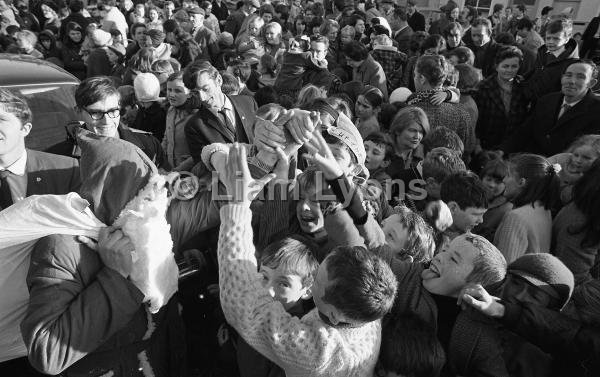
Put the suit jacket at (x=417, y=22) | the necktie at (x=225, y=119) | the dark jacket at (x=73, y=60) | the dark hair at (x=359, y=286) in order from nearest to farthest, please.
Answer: the dark hair at (x=359, y=286) → the necktie at (x=225, y=119) → the dark jacket at (x=73, y=60) → the suit jacket at (x=417, y=22)

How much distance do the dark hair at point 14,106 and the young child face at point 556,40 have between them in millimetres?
5102

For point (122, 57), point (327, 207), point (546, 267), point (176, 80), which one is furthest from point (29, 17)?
point (546, 267)

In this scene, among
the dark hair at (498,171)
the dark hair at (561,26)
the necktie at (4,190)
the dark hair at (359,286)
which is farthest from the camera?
the dark hair at (561,26)

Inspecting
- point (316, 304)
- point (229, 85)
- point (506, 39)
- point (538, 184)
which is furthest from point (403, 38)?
point (316, 304)

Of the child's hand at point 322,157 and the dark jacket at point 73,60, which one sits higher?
the child's hand at point 322,157

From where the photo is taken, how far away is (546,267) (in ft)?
5.57

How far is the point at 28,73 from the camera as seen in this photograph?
349 centimetres

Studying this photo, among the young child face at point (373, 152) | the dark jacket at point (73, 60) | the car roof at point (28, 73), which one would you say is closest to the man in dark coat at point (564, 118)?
the young child face at point (373, 152)

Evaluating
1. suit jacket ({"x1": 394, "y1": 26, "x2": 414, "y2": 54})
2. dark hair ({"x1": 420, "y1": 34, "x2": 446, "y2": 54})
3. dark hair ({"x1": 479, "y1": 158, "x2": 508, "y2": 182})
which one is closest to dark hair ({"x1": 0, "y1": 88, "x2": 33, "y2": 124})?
dark hair ({"x1": 479, "y1": 158, "x2": 508, "y2": 182})

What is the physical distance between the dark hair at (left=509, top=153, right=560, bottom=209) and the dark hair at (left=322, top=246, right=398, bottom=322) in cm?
151

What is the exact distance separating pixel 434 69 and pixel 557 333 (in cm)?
253

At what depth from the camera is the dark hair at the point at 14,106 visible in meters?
1.83

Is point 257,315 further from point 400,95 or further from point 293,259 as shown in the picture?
point 400,95

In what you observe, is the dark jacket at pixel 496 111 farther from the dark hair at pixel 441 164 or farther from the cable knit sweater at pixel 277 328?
the cable knit sweater at pixel 277 328
